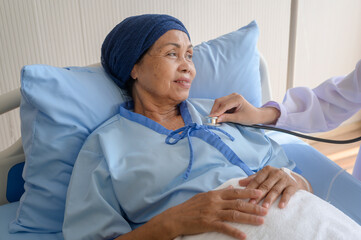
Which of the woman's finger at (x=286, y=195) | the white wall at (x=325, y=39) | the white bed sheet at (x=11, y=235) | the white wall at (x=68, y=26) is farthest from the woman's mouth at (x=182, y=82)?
the white wall at (x=325, y=39)

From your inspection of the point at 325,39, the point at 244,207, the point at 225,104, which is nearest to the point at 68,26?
the point at 225,104

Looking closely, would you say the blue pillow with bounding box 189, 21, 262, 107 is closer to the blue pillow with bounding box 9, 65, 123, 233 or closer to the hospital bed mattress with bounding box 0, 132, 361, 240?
the hospital bed mattress with bounding box 0, 132, 361, 240

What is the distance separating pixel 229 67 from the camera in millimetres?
1633

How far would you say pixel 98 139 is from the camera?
1249mm

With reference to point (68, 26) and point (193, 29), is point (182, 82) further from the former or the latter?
point (193, 29)

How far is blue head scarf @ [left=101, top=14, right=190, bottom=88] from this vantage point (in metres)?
1.34

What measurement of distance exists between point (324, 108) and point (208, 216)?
76 cm

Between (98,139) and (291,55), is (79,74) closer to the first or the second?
(98,139)

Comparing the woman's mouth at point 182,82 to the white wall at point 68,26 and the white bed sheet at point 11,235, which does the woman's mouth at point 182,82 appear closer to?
the white bed sheet at point 11,235

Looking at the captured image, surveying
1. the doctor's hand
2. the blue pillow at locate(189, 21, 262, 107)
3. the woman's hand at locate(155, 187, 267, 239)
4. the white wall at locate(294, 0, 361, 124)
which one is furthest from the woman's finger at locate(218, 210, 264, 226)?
the white wall at locate(294, 0, 361, 124)

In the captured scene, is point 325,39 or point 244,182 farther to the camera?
point 325,39

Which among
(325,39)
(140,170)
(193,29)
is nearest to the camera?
(140,170)

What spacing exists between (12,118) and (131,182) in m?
1.10

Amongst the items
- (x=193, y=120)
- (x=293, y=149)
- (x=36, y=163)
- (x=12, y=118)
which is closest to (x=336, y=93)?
(x=293, y=149)
